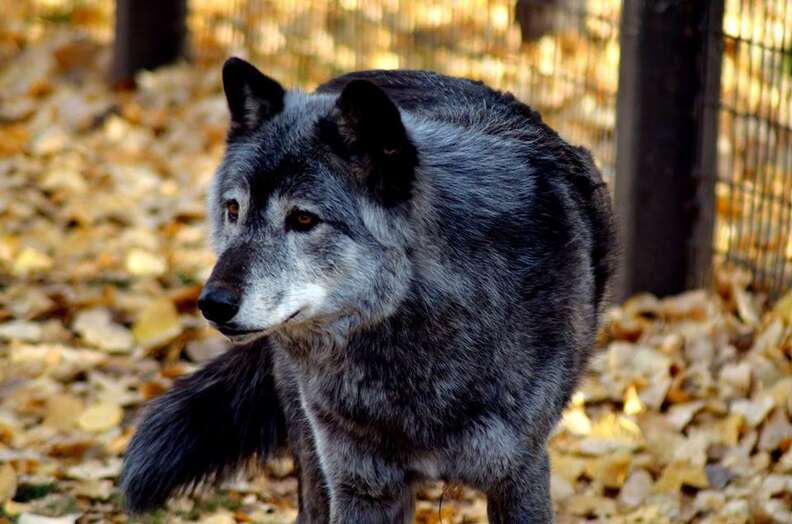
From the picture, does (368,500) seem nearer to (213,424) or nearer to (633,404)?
(213,424)

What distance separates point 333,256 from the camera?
11.4ft

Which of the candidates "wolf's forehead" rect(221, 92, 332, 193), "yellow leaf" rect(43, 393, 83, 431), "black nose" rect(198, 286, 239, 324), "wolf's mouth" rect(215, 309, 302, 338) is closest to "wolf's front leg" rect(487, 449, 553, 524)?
"wolf's mouth" rect(215, 309, 302, 338)

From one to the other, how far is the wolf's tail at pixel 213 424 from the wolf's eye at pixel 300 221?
987 millimetres

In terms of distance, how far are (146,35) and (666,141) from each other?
4373 millimetres

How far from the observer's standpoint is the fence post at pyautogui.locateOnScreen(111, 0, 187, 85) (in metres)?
8.98

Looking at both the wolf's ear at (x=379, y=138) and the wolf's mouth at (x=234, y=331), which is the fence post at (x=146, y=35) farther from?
the wolf's mouth at (x=234, y=331)

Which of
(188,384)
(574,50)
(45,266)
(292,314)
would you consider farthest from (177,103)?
(292,314)

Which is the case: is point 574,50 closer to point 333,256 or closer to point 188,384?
point 188,384

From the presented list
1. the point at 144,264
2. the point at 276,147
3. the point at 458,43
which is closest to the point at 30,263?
the point at 144,264

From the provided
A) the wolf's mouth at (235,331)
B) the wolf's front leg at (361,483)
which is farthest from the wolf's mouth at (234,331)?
the wolf's front leg at (361,483)

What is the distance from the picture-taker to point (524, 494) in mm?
3744

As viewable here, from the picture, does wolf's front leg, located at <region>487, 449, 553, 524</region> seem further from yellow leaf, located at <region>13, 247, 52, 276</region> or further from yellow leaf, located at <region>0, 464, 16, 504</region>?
yellow leaf, located at <region>13, 247, 52, 276</region>

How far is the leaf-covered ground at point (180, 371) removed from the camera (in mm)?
4680

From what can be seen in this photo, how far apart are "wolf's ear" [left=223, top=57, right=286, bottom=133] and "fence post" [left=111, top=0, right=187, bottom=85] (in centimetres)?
545
